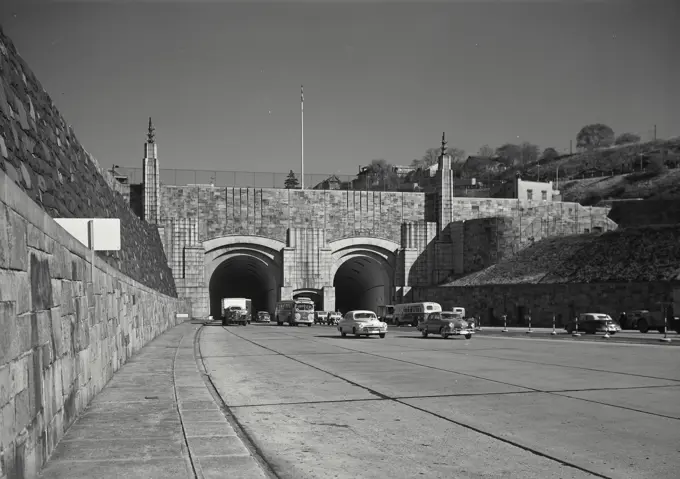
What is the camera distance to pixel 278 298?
2323 inches

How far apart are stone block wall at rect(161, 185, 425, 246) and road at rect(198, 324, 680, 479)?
41658 millimetres

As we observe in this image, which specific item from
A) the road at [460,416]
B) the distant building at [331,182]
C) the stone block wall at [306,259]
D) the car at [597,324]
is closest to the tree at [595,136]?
the distant building at [331,182]

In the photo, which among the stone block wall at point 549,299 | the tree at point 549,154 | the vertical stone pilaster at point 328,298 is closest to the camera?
the stone block wall at point 549,299

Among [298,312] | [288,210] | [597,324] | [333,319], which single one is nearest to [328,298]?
[333,319]

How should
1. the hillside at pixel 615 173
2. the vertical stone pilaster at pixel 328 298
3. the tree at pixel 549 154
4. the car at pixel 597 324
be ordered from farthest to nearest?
1. the tree at pixel 549 154
2. the hillside at pixel 615 173
3. the vertical stone pilaster at pixel 328 298
4. the car at pixel 597 324

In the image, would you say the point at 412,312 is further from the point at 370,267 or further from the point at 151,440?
the point at 151,440

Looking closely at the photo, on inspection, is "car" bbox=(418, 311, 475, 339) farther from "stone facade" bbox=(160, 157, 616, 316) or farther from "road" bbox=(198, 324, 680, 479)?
"stone facade" bbox=(160, 157, 616, 316)

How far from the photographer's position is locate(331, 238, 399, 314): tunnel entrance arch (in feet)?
201

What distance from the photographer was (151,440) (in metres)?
7.09

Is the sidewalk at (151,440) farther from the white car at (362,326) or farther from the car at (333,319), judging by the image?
the car at (333,319)

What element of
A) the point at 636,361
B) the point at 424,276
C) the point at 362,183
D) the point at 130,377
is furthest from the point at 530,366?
the point at 362,183

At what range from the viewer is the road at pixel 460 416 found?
21.3 feet

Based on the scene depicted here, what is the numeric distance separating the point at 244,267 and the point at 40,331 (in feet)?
206

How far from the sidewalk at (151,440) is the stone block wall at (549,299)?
112 feet
